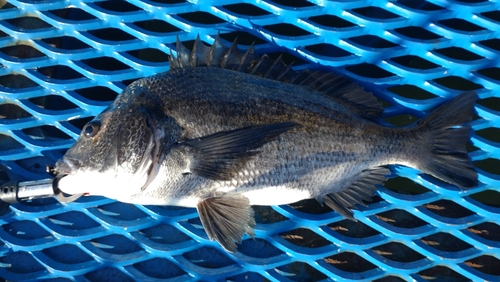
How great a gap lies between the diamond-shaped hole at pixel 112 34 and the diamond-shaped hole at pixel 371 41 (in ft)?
4.87

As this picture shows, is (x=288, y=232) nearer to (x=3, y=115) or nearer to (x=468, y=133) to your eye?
(x=468, y=133)

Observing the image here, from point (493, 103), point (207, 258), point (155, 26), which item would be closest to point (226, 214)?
point (207, 258)

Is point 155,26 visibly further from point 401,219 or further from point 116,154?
point 401,219

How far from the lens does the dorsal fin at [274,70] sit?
186 cm

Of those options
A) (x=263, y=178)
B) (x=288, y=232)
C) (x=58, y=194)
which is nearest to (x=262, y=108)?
(x=263, y=178)

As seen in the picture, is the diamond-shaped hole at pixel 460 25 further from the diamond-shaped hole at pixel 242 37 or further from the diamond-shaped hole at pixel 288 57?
the diamond-shaped hole at pixel 242 37

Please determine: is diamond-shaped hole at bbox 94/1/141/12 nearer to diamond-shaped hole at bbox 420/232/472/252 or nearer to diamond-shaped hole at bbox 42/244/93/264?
diamond-shaped hole at bbox 42/244/93/264

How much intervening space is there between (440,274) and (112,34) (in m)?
2.76

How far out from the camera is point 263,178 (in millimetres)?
1778

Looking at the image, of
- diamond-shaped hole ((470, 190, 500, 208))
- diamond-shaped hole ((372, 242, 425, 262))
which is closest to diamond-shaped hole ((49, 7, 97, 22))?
diamond-shaped hole ((372, 242, 425, 262))

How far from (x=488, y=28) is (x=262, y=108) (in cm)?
153

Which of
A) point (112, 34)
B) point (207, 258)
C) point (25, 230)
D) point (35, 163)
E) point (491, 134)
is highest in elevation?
point (491, 134)

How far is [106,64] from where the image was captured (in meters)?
2.30

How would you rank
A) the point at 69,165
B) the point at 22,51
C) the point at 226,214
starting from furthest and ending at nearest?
the point at 22,51, the point at 226,214, the point at 69,165
